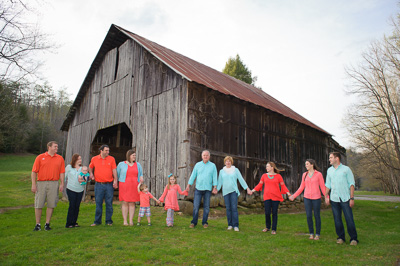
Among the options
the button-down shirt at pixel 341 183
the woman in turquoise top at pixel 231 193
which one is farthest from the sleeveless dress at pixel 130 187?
the button-down shirt at pixel 341 183

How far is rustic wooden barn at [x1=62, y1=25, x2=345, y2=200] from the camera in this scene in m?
11.2

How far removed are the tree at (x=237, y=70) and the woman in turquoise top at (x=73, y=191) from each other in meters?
35.4

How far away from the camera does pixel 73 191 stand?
7.18 meters

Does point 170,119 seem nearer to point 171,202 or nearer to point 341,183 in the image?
point 171,202

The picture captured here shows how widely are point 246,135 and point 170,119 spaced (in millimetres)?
3968

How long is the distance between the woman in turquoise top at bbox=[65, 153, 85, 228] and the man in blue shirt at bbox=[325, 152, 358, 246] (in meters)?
5.91

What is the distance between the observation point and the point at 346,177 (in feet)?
21.1

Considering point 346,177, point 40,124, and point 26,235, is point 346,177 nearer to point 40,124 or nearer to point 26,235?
point 26,235

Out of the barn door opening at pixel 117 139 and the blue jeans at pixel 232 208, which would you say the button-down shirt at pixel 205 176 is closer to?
→ the blue jeans at pixel 232 208

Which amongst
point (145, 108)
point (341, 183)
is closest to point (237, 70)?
point (145, 108)

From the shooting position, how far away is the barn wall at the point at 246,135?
445 inches

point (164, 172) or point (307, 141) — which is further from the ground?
point (307, 141)

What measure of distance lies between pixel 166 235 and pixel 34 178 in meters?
3.31

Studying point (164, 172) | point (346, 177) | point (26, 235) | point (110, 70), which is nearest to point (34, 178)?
point (26, 235)
